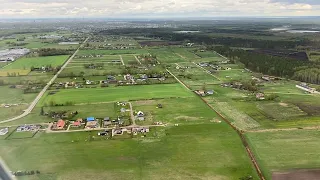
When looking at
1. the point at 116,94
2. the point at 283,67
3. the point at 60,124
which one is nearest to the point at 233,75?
the point at 283,67

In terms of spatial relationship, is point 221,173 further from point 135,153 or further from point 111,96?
point 111,96

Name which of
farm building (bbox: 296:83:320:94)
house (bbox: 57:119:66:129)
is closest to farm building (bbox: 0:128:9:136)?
house (bbox: 57:119:66:129)

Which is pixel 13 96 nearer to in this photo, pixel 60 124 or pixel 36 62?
pixel 60 124

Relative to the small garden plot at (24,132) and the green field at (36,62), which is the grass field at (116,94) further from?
the green field at (36,62)

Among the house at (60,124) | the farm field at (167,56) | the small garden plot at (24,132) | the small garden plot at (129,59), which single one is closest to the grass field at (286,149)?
the house at (60,124)

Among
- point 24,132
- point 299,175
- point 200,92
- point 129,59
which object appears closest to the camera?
point 299,175

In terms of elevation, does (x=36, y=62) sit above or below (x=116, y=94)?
above

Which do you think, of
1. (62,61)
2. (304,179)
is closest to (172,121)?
(304,179)
